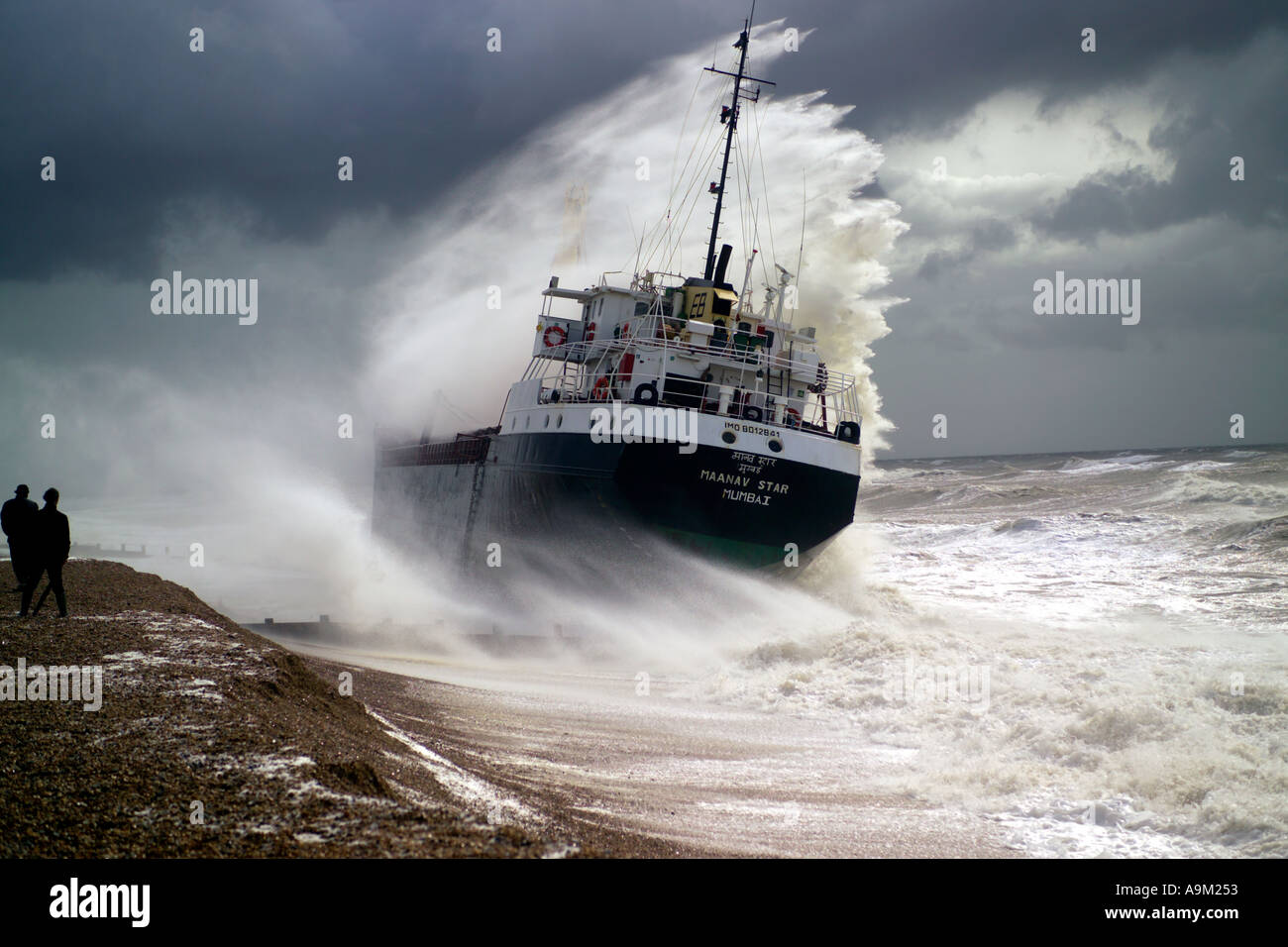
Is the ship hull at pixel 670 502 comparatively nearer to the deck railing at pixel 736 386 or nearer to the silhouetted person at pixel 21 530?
the deck railing at pixel 736 386

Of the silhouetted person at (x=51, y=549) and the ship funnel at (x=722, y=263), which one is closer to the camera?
the silhouetted person at (x=51, y=549)

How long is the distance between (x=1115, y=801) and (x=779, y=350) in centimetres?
1570

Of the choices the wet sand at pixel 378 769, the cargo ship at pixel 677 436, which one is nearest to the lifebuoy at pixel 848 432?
the cargo ship at pixel 677 436

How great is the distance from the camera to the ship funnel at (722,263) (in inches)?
898

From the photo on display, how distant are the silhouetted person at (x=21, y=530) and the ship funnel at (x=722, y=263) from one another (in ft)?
54.8

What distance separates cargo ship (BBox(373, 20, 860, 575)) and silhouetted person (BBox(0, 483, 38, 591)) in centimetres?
973

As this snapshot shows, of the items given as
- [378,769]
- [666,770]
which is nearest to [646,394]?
[666,770]

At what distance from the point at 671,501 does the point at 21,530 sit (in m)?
10.8

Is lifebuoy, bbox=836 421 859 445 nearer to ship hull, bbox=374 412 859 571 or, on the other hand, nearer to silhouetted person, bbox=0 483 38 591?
ship hull, bbox=374 412 859 571

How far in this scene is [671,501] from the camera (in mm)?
17234

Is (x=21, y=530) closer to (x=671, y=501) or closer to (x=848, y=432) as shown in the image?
(x=671, y=501)

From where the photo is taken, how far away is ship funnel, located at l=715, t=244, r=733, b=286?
898 inches
